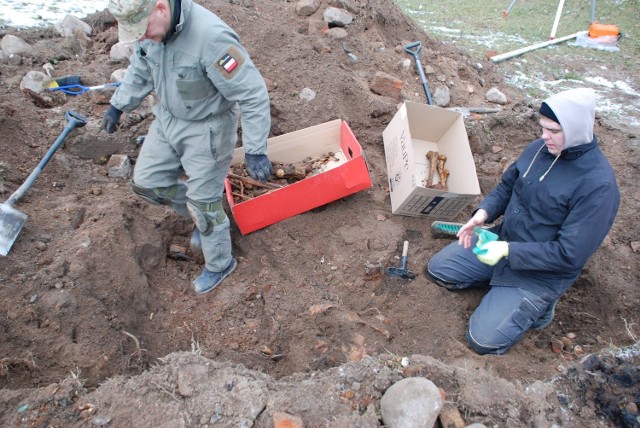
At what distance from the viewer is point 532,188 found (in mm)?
2564

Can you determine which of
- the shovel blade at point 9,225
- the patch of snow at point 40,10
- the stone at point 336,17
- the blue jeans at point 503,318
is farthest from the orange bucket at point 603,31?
the shovel blade at point 9,225

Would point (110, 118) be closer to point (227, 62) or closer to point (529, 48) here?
point (227, 62)

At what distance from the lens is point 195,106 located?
250 cm

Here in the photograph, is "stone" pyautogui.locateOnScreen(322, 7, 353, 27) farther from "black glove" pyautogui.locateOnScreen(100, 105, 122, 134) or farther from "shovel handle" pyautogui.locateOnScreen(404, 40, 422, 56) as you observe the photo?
"black glove" pyautogui.locateOnScreen(100, 105, 122, 134)

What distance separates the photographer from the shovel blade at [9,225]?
8.53 feet

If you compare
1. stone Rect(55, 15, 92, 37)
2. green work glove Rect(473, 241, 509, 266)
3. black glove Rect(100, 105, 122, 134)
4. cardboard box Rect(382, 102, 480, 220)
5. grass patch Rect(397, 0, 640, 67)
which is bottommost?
grass patch Rect(397, 0, 640, 67)

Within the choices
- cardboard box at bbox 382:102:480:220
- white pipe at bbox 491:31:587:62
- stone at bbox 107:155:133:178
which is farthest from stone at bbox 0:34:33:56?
white pipe at bbox 491:31:587:62

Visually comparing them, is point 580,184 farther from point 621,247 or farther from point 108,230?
point 108,230

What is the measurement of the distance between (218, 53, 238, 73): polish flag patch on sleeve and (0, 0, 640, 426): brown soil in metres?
1.40

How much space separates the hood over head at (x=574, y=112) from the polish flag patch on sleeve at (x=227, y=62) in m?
1.72

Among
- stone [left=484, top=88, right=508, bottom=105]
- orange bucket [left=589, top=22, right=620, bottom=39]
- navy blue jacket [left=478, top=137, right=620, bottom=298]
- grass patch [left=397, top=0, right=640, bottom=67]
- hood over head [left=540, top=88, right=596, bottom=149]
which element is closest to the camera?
hood over head [left=540, top=88, right=596, bottom=149]

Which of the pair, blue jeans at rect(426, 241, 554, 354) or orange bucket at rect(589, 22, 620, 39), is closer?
blue jeans at rect(426, 241, 554, 354)

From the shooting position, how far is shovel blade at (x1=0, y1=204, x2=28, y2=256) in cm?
260

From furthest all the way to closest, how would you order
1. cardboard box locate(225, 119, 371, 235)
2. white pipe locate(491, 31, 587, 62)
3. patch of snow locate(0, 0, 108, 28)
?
1. white pipe locate(491, 31, 587, 62)
2. patch of snow locate(0, 0, 108, 28)
3. cardboard box locate(225, 119, 371, 235)
